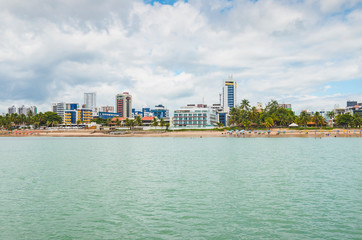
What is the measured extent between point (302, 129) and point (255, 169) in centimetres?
12642

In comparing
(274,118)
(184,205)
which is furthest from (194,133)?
(184,205)

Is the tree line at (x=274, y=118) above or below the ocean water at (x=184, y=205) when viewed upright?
above

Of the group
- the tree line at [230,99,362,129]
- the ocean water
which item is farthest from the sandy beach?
the ocean water

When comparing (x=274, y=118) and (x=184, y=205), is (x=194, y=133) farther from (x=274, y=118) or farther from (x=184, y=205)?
(x=184, y=205)

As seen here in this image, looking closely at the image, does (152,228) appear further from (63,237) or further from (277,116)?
(277,116)

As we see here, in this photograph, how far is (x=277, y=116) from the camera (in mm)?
157750

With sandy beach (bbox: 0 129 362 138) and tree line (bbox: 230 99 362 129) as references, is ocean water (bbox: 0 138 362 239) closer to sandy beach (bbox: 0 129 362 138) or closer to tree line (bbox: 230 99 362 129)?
sandy beach (bbox: 0 129 362 138)

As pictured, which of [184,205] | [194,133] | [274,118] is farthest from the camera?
[194,133]

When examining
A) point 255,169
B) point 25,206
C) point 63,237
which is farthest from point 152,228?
point 255,169

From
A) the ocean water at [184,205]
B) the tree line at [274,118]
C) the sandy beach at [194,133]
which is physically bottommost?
the ocean water at [184,205]

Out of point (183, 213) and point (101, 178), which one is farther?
point (101, 178)

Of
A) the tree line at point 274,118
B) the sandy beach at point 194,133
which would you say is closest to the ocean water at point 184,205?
the sandy beach at point 194,133

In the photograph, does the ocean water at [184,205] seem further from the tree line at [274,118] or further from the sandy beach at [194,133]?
the tree line at [274,118]

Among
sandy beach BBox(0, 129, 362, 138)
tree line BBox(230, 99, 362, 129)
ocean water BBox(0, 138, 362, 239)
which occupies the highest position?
tree line BBox(230, 99, 362, 129)
